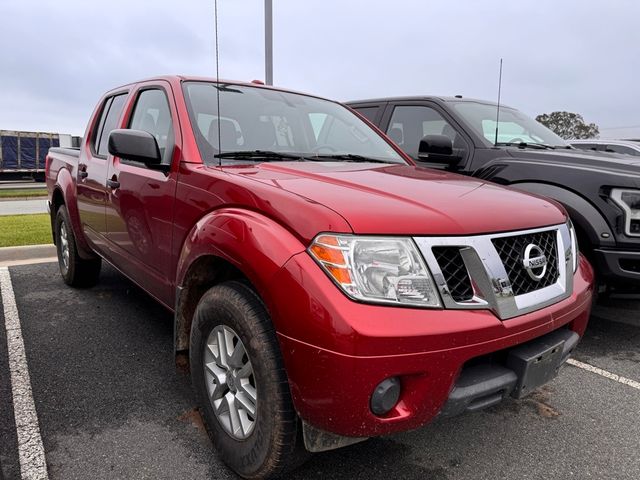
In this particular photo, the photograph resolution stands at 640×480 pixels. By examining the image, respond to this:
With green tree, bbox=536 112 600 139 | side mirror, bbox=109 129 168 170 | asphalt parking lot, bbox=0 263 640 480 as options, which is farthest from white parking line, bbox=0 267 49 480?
green tree, bbox=536 112 600 139

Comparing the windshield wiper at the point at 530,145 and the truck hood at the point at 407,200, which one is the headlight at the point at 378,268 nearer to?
the truck hood at the point at 407,200

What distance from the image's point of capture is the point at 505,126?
4.71 m

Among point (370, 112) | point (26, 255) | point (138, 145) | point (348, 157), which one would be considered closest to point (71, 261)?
point (26, 255)

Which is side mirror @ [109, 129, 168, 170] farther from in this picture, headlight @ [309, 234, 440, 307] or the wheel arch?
headlight @ [309, 234, 440, 307]

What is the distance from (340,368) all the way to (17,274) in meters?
5.12

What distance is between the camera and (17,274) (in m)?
5.48

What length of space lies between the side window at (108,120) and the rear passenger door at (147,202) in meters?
0.34

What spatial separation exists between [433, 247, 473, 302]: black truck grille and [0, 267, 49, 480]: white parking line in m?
1.88

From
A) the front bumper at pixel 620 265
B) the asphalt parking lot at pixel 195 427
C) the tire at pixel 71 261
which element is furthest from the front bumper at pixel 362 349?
the tire at pixel 71 261

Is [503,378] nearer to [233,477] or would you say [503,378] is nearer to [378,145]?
[233,477]

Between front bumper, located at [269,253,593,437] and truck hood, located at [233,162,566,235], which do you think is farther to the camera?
truck hood, located at [233,162,566,235]

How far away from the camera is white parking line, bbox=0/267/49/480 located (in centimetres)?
220

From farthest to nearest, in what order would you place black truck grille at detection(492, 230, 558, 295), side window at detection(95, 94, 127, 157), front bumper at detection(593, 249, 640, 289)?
side window at detection(95, 94, 127, 157)
front bumper at detection(593, 249, 640, 289)
black truck grille at detection(492, 230, 558, 295)

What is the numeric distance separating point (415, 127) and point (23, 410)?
3.90 metres
